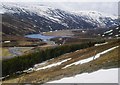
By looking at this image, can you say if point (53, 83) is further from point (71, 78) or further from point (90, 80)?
point (90, 80)

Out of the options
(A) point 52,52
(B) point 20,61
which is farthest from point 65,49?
(B) point 20,61

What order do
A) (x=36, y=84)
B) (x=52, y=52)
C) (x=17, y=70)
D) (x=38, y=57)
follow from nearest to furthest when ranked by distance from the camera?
1. (x=36, y=84)
2. (x=17, y=70)
3. (x=38, y=57)
4. (x=52, y=52)

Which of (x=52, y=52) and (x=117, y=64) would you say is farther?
(x=52, y=52)

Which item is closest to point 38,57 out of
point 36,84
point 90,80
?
point 36,84

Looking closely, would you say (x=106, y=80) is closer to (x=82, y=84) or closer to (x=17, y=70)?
(x=82, y=84)

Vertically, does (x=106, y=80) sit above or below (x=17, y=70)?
above

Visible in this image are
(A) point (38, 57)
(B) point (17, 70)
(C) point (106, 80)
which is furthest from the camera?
(A) point (38, 57)

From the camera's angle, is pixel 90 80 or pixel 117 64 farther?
pixel 117 64

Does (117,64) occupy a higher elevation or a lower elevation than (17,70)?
higher

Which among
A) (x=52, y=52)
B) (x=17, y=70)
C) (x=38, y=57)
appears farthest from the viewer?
(x=52, y=52)
